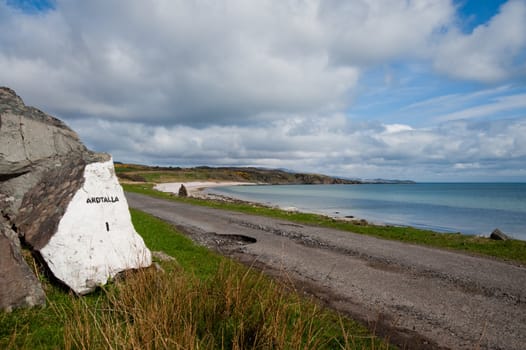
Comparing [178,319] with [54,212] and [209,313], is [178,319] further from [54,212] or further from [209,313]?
[54,212]

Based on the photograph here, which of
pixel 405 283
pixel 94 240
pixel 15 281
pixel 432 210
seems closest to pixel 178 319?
pixel 15 281

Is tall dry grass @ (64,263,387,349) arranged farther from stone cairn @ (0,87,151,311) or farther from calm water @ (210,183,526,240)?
calm water @ (210,183,526,240)

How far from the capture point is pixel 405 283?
376 inches

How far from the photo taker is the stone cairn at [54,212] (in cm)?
556

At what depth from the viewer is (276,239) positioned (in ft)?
52.4

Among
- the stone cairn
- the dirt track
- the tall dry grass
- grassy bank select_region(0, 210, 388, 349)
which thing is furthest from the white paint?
the dirt track

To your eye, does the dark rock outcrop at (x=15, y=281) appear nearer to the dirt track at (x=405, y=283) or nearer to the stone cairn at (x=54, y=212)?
the stone cairn at (x=54, y=212)

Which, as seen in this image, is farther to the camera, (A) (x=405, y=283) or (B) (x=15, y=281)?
(A) (x=405, y=283)

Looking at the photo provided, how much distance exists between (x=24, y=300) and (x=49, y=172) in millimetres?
3440

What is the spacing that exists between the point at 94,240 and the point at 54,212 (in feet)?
3.09

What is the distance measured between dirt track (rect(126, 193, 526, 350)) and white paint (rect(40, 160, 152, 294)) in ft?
10.8

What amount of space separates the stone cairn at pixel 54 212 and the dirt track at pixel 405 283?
3.50 metres

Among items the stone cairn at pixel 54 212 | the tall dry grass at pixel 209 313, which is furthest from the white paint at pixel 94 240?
the tall dry grass at pixel 209 313

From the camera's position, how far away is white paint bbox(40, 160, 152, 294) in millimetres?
6078
